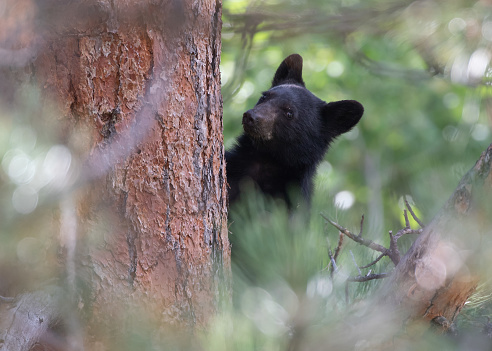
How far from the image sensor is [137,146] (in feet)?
6.43

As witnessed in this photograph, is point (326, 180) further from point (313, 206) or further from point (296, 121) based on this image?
point (296, 121)

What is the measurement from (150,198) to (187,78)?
0.48 metres

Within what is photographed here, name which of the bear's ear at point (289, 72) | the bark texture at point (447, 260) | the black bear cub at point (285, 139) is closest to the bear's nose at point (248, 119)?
A: the black bear cub at point (285, 139)

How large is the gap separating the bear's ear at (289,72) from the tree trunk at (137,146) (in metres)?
2.86

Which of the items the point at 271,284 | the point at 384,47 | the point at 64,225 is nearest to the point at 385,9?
the point at 271,284

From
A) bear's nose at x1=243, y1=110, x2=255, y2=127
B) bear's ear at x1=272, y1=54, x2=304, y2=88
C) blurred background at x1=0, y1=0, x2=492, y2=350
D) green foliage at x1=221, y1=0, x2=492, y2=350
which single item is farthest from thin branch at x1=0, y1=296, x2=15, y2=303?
bear's ear at x1=272, y1=54, x2=304, y2=88

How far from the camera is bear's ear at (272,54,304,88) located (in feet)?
16.1

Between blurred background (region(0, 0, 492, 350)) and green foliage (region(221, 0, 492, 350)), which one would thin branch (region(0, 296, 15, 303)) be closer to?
blurred background (region(0, 0, 492, 350))

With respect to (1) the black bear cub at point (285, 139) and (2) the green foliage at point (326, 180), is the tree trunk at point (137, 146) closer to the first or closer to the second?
(2) the green foliage at point (326, 180)

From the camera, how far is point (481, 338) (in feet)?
6.10

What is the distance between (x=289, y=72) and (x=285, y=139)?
0.97 m

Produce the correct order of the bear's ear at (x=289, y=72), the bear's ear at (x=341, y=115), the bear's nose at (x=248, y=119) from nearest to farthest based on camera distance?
1. the bear's nose at (x=248, y=119)
2. the bear's ear at (x=341, y=115)
3. the bear's ear at (x=289, y=72)

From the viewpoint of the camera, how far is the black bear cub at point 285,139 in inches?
160

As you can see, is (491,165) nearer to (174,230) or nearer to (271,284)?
(271,284)
